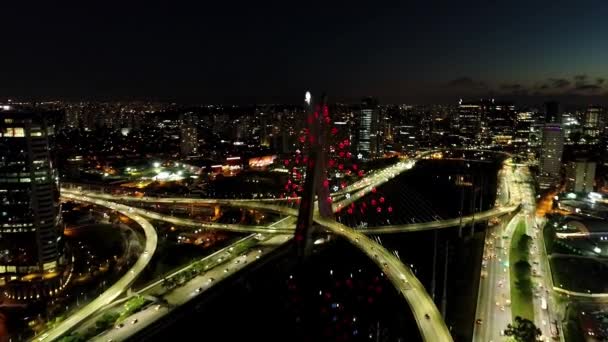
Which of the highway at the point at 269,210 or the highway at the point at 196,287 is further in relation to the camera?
the highway at the point at 269,210

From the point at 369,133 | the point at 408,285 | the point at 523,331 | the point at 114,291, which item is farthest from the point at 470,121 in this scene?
the point at 114,291

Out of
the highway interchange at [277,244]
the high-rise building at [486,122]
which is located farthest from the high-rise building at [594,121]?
the highway interchange at [277,244]

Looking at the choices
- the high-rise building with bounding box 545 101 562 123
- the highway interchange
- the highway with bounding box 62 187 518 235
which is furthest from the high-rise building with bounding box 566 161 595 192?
the high-rise building with bounding box 545 101 562 123

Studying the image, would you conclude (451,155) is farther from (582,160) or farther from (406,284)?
(406,284)

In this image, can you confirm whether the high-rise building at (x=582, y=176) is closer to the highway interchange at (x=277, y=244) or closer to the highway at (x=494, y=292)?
the highway interchange at (x=277, y=244)

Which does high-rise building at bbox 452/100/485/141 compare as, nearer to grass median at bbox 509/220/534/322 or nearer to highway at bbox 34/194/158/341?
grass median at bbox 509/220/534/322

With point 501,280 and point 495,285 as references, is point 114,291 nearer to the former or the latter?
point 495,285
